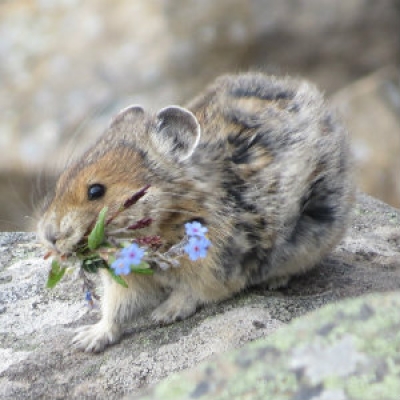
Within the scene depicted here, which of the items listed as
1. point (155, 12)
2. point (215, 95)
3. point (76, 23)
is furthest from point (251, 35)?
point (215, 95)

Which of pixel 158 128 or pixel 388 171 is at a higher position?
pixel 158 128

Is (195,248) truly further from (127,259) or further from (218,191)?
(218,191)

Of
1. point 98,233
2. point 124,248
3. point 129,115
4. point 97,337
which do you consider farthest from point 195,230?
point 129,115

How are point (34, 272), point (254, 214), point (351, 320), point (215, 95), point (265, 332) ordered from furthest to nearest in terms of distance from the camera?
point (34, 272), point (215, 95), point (254, 214), point (265, 332), point (351, 320)

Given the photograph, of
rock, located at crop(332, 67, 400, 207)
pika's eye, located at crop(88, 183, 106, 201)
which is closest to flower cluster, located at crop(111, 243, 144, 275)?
pika's eye, located at crop(88, 183, 106, 201)

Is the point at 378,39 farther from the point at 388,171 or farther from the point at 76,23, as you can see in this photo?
the point at 76,23

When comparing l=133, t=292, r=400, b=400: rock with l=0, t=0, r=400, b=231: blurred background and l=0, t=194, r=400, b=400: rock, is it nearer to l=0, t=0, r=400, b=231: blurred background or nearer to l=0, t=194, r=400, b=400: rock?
l=0, t=194, r=400, b=400: rock
